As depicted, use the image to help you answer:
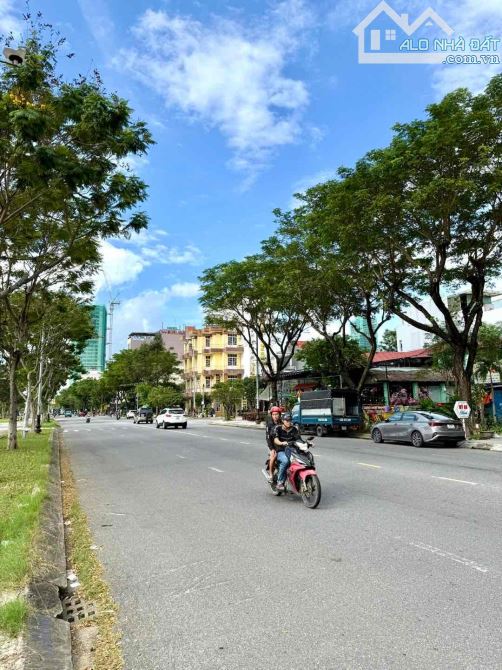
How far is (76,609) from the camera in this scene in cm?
456

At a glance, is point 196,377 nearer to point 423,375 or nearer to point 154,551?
point 423,375

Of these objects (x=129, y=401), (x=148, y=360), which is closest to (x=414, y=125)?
(x=148, y=360)

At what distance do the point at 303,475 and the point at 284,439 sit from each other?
70 centimetres

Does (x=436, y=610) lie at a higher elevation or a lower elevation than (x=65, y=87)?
lower

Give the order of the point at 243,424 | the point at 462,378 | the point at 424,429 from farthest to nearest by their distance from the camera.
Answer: the point at 243,424, the point at 462,378, the point at 424,429

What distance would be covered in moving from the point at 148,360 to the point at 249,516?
76562 mm

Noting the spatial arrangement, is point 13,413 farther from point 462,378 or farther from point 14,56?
point 462,378

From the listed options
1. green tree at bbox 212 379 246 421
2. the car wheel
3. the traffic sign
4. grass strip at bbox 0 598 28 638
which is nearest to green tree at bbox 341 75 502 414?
the traffic sign

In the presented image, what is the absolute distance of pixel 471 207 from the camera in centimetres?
1958

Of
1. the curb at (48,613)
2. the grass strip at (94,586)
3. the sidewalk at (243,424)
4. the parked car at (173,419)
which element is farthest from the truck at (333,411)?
the curb at (48,613)

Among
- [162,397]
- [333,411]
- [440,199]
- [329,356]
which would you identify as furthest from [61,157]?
[162,397]

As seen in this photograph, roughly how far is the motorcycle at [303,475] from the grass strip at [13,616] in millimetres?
4837

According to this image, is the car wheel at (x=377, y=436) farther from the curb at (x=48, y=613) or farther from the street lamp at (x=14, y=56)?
the street lamp at (x=14, y=56)

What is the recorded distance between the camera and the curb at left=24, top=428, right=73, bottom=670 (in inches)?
137
